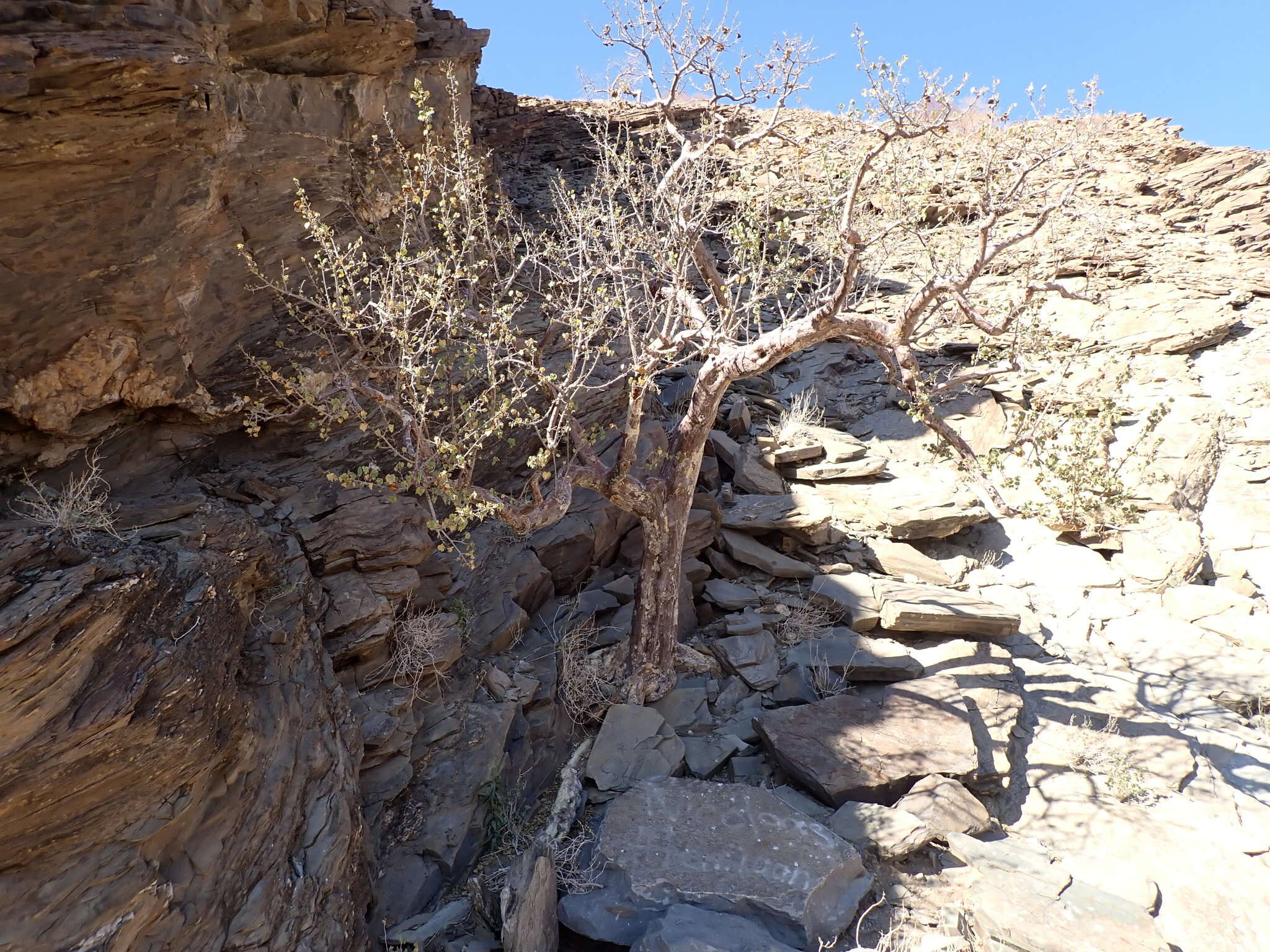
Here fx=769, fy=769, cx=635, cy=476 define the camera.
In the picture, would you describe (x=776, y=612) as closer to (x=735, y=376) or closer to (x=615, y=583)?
(x=615, y=583)

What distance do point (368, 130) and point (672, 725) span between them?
7384mm

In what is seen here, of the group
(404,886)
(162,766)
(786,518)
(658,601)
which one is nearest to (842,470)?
(786,518)

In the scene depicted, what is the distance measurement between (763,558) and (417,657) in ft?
16.6

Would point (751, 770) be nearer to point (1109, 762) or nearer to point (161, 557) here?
point (1109, 762)

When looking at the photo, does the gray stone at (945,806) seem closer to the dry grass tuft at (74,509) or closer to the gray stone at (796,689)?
the gray stone at (796,689)

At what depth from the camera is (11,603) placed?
3982 millimetres

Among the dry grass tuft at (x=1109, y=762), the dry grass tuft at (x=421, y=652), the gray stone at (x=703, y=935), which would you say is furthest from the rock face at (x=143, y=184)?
the dry grass tuft at (x=1109, y=762)

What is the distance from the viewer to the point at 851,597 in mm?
9656

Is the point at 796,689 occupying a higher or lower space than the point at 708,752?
higher

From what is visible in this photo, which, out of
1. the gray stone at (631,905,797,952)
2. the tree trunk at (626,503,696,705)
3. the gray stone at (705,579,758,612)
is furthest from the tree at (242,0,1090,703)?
the gray stone at (631,905,797,952)

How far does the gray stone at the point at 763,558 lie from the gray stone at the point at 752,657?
1416 mm

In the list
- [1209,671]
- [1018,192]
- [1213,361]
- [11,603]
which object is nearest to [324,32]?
[11,603]

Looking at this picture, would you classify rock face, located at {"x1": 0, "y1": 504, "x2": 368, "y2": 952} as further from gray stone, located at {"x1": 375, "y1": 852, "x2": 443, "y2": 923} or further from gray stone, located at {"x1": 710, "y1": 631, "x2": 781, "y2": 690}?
gray stone, located at {"x1": 710, "y1": 631, "x2": 781, "y2": 690}

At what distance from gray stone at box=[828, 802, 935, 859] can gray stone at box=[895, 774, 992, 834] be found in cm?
13
